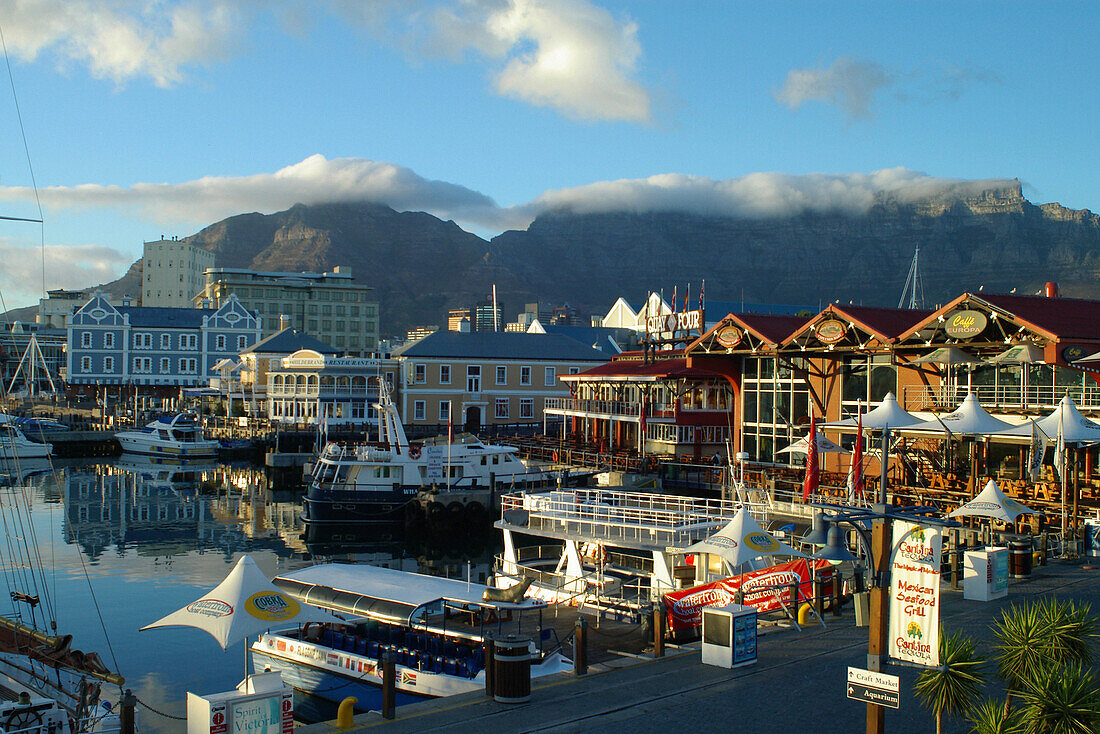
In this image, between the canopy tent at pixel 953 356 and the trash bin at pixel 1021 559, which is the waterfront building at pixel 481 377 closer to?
the canopy tent at pixel 953 356

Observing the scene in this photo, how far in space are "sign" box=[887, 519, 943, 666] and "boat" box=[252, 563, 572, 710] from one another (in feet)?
27.8

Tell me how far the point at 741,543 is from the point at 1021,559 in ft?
30.4

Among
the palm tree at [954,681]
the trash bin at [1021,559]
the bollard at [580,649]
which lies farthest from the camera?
the trash bin at [1021,559]

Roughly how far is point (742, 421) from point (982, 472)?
43.3 ft

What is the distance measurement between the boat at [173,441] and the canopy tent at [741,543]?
64.0 m

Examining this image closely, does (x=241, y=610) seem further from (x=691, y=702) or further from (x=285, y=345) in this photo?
(x=285, y=345)

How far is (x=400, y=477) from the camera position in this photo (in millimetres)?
46500

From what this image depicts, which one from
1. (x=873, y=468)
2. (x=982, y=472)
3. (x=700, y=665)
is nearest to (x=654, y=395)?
(x=873, y=468)

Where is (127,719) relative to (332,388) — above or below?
below

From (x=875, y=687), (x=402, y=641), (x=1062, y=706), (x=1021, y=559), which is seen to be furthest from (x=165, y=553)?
(x=1062, y=706)

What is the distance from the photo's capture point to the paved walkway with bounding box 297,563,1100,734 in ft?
42.6

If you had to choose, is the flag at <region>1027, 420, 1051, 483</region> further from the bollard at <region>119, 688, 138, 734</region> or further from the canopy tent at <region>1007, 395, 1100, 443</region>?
the bollard at <region>119, 688, 138, 734</region>

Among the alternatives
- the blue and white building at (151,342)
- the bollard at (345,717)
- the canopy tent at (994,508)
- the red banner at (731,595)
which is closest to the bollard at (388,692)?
the bollard at (345,717)

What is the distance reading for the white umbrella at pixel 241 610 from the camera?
1433 cm
